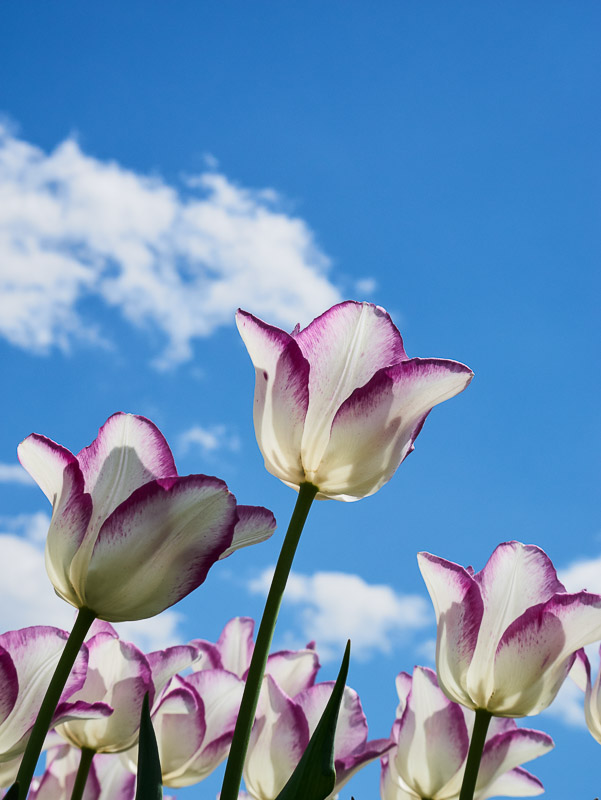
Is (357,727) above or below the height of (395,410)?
below

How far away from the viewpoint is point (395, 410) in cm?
99

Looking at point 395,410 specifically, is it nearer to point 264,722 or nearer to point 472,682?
point 472,682

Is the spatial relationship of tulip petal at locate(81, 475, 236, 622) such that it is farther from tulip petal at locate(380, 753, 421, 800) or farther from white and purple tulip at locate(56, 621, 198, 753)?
tulip petal at locate(380, 753, 421, 800)

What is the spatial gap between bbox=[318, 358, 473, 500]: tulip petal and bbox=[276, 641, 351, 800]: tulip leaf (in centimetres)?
23

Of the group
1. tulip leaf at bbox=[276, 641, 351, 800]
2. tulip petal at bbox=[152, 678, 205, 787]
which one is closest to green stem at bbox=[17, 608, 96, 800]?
tulip leaf at bbox=[276, 641, 351, 800]

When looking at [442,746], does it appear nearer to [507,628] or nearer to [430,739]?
[430,739]

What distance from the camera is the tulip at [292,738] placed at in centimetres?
122

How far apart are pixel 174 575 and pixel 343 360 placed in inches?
12.3

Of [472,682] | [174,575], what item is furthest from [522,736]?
[174,575]

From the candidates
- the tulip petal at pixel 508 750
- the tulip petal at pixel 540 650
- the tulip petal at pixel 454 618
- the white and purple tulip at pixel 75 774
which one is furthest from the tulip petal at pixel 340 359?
the white and purple tulip at pixel 75 774

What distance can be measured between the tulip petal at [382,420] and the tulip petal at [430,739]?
448 mm

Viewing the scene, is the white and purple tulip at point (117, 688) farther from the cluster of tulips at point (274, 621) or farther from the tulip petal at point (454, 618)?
the tulip petal at point (454, 618)

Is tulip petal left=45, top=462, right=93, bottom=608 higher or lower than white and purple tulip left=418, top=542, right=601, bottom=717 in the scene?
lower

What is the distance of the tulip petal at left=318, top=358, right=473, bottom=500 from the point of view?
0.98 metres
